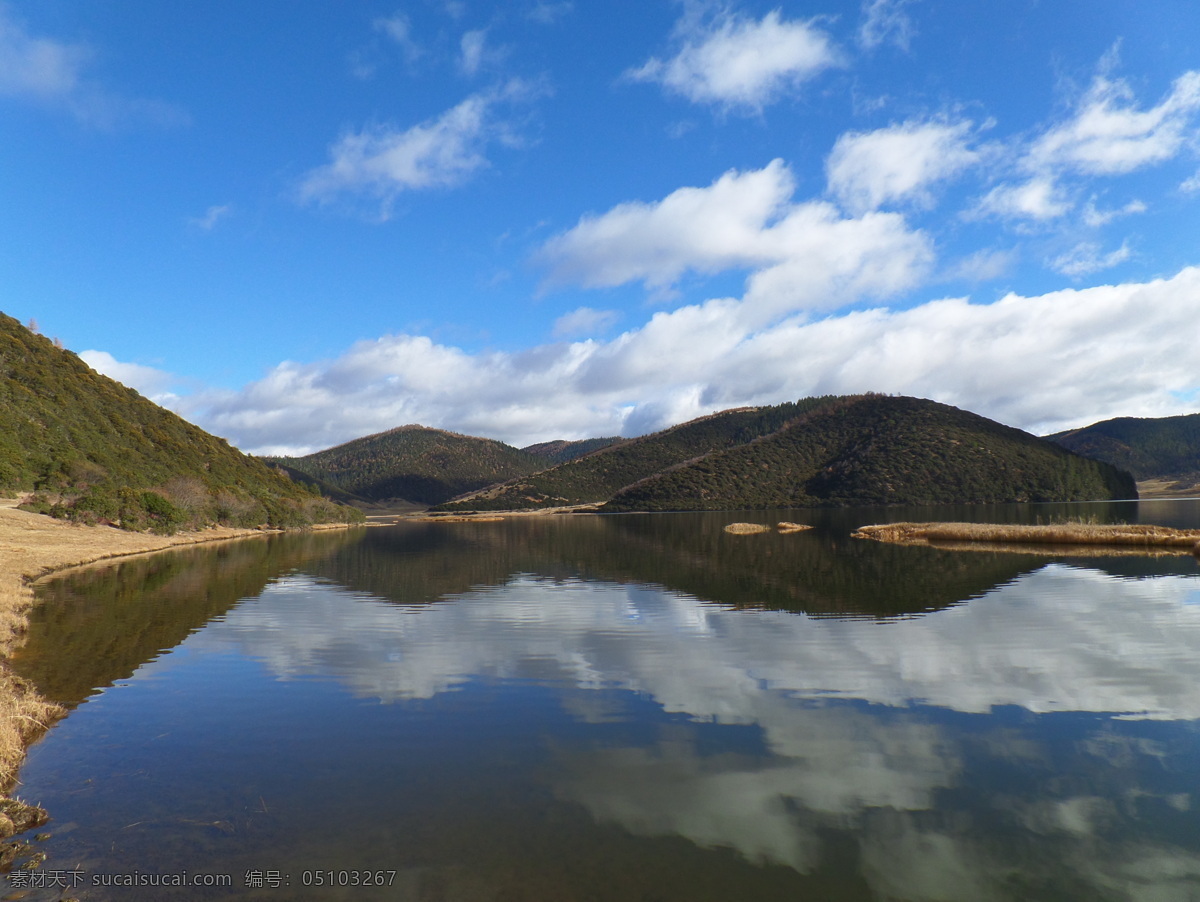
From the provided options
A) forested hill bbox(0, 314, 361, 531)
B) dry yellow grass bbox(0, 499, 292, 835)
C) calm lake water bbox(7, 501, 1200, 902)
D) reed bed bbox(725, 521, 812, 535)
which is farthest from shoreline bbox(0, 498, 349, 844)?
reed bed bbox(725, 521, 812, 535)

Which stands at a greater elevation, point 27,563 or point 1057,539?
point 27,563

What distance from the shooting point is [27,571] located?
3988cm

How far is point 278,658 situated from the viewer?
22844 mm

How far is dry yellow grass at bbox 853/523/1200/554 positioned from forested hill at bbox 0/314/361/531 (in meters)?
85.2

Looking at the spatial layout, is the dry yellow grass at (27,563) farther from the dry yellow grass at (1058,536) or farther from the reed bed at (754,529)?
the reed bed at (754,529)

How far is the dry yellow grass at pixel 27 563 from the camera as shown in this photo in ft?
45.1

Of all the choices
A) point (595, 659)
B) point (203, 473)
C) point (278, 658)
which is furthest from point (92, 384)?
point (595, 659)

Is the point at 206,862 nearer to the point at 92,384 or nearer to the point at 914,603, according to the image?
the point at 914,603

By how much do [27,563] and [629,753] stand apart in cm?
4728

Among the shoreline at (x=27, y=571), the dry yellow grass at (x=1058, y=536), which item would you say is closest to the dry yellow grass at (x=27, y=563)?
the shoreline at (x=27, y=571)

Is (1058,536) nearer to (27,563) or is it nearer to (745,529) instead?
(745,529)

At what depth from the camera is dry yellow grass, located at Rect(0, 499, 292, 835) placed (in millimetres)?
13751

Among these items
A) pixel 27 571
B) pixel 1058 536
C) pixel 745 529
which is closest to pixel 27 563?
pixel 27 571

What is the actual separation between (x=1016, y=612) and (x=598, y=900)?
26904mm
